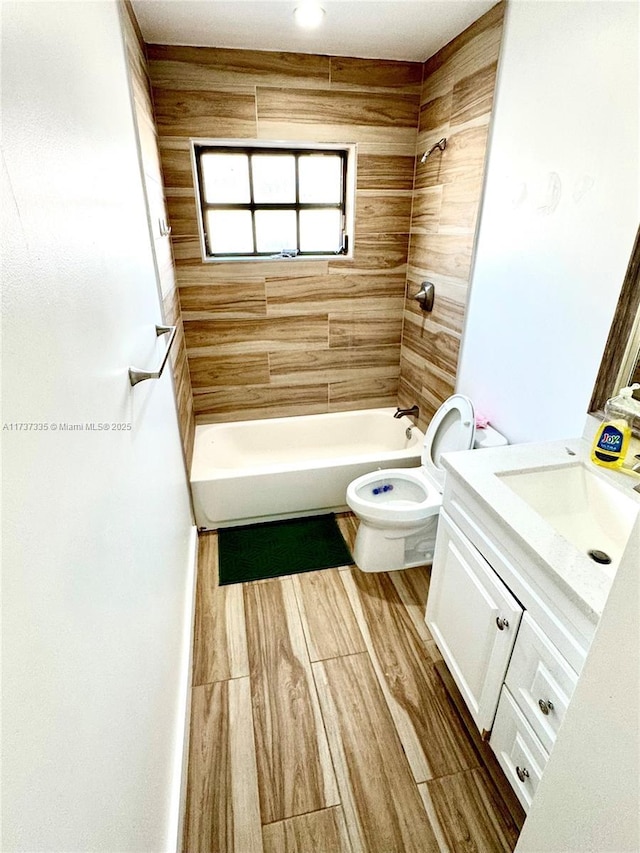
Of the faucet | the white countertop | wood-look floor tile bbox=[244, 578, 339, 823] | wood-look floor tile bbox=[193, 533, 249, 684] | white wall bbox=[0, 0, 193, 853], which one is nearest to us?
white wall bbox=[0, 0, 193, 853]

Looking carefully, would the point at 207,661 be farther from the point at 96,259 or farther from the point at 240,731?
the point at 96,259

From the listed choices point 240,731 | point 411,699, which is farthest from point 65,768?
point 411,699

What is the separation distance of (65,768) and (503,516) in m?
1.01

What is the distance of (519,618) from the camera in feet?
3.51

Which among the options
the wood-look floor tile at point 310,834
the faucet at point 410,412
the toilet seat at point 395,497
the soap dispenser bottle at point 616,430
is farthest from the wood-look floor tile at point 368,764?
the faucet at point 410,412

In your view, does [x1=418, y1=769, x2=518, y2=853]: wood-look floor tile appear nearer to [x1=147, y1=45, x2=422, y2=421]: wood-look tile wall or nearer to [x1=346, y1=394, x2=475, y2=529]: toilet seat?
[x1=346, y1=394, x2=475, y2=529]: toilet seat

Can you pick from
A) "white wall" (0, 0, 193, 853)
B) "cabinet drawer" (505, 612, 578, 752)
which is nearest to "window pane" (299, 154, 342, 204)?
"white wall" (0, 0, 193, 853)

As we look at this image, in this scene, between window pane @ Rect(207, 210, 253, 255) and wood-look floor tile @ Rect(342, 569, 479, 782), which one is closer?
wood-look floor tile @ Rect(342, 569, 479, 782)

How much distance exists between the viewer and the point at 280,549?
7.33 ft

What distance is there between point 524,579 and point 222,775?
114 centimetres

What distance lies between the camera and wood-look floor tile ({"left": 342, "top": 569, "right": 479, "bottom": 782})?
1.36 meters

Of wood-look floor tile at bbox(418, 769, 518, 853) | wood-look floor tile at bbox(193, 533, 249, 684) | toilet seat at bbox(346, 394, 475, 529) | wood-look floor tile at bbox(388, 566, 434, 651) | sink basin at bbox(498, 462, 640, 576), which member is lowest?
wood-look floor tile at bbox(418, 769, 518, 853)

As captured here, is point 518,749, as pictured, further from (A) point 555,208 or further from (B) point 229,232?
(B) point 229,232

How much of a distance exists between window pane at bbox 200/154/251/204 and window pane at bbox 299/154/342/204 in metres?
0.34
